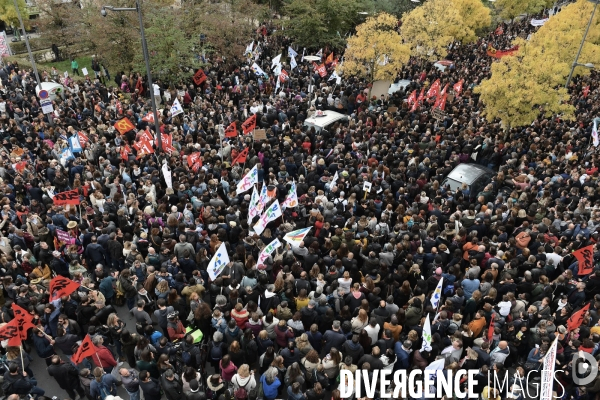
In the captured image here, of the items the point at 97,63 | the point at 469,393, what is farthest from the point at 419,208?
the point at 97,63

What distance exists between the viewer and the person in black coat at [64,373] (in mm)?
8547

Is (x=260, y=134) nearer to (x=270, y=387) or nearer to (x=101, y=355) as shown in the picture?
(x=101, y=355)

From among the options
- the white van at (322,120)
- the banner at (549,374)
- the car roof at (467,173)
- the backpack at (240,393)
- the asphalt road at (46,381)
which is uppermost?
the banner at (549,374)

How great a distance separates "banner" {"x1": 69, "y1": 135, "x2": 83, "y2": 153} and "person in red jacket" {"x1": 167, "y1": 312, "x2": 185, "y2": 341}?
9547 mm

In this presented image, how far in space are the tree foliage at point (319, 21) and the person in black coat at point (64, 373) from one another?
29006 millimetres

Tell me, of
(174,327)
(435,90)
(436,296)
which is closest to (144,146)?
(174,327)

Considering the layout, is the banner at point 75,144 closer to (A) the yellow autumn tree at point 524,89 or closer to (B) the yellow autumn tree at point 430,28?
(A) the yellow autumn tree at point 524,89

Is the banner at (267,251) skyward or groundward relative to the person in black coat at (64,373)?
skyward

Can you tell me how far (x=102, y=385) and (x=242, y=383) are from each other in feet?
8.30

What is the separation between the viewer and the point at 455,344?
346 inches

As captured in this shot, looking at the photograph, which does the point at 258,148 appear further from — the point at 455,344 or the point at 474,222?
the point at 455,344

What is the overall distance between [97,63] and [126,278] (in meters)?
22.8

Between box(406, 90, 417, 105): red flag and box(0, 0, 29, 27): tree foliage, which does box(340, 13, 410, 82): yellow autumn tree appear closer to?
box(406, 90, 417, 105): red flag

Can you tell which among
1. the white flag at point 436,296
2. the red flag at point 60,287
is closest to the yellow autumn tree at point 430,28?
the white flag at point 436,296
